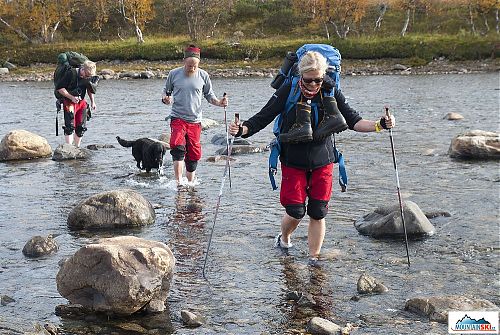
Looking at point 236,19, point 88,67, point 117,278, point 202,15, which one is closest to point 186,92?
point 88,67

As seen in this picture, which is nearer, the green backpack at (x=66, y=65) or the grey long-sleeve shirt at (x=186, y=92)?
the grey long-sleeve shirt at (x=186, y=92)

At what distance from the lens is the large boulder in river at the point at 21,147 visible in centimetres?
1673

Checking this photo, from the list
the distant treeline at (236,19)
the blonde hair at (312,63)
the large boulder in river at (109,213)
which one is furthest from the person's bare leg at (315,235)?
the distant treeline at (236,19)

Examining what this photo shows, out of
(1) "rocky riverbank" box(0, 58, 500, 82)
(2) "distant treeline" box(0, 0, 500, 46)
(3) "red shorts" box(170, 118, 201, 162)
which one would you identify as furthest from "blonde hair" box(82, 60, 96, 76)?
(2) "distant treeline" box(0, 0, 500, 46)

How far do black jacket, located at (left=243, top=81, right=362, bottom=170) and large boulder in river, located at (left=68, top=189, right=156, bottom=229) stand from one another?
9.95 ft

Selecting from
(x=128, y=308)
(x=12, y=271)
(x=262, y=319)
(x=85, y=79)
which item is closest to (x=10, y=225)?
(x=12, y=271)

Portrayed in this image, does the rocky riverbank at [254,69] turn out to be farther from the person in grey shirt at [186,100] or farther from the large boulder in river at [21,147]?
the person in grey shirt at [186,100]

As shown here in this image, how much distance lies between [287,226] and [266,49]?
5778 cm

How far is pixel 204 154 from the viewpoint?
708 inches

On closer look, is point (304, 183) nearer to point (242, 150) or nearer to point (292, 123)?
point (292, 123)

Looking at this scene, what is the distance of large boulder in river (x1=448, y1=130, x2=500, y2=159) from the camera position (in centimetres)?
1539

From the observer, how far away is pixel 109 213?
10297 mm

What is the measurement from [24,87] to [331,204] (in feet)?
129

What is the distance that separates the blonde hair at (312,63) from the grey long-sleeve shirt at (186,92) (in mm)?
5247
